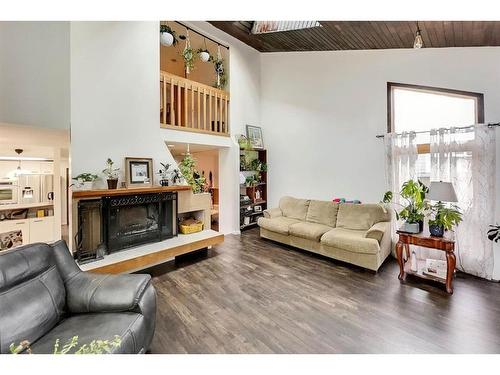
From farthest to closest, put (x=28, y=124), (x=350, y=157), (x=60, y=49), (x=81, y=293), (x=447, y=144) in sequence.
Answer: (x=350, y=157)
(x=447, y=144)
(x=60, y=49)
(x=28, y=124)
(x=81, y=293)

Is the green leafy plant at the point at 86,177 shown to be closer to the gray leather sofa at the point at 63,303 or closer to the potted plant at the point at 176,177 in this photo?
the potted plant at the point at 176,177

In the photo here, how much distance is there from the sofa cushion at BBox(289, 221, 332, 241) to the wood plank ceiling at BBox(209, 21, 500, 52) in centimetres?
302

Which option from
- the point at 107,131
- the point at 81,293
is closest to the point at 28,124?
the point at 107,131

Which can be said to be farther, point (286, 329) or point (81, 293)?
point (286, 329)

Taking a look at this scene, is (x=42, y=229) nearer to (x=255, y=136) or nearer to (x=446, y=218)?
(x=255, y=136)

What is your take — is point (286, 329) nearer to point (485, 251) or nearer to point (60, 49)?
point (485, 251)

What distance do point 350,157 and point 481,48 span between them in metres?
2.16

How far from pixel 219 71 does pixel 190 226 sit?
11.2 feet

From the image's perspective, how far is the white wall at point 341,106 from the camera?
3.23 metres

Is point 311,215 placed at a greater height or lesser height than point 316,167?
lesser

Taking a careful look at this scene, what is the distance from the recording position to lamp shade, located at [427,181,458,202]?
8.68ft

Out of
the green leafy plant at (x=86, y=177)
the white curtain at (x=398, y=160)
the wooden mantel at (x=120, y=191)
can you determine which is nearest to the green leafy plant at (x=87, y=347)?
the wooden mantel at (x=120, y=191)

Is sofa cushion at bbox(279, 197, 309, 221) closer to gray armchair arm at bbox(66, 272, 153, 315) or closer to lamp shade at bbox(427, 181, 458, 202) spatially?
lamp shade at bbox(427, 181, 458, 202)

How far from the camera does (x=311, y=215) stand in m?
4.40
